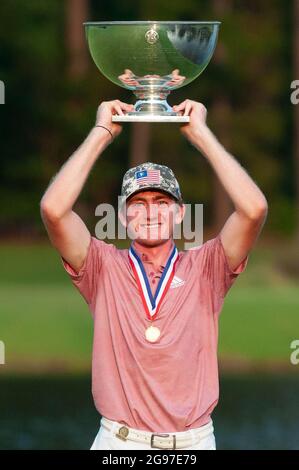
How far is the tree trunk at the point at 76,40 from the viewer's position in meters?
42.8

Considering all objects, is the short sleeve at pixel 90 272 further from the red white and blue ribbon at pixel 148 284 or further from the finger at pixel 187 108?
the finger at pixel 187 108

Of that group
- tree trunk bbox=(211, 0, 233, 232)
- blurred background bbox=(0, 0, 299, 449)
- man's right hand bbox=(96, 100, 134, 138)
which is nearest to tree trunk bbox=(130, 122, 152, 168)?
blurred background bbox=(0, 0, 299, 449)

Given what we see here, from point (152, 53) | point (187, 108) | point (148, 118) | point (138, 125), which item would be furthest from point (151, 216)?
point (138, 125)

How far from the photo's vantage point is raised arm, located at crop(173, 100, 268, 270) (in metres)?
7.17

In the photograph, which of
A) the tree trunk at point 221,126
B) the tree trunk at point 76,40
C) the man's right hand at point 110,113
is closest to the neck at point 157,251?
the man's right hand at point 110,113

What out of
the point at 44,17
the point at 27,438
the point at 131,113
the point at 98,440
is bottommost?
the point at 44,17

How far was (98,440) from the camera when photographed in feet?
23.6

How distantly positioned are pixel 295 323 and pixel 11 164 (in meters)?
20.1

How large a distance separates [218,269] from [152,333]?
0.42m

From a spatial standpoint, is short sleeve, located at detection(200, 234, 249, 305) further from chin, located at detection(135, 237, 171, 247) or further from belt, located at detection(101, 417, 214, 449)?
belt, located at detection(101, 417, 214, 449)

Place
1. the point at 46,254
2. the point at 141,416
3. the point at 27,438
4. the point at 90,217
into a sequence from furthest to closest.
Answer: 1. the point at 90,217
2. the point at 46,254
3. the point at 27,438
4. the point at 141,416
